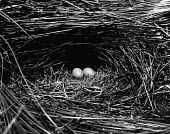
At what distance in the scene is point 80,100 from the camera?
1253 mm

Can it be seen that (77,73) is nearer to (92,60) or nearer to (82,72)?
(82,72)

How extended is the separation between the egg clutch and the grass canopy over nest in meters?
0.03

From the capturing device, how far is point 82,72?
1.59 metres

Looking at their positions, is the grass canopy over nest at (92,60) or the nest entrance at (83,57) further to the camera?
the nest entrance at (83,57)

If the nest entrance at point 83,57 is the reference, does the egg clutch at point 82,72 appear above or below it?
below

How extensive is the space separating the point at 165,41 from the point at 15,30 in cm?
80

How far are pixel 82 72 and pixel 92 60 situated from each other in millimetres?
109

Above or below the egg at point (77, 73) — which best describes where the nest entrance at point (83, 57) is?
above

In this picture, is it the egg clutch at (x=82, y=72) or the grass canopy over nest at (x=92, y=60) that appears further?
the egg clutch at (x=82, y=72)

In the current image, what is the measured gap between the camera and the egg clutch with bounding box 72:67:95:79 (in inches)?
61.5

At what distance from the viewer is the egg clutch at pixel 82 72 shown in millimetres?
1562

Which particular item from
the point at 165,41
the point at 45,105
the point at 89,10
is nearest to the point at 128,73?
the point at 165,41

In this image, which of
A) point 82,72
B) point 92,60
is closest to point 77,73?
point 82,72

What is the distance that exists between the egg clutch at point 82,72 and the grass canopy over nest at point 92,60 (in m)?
0.03
